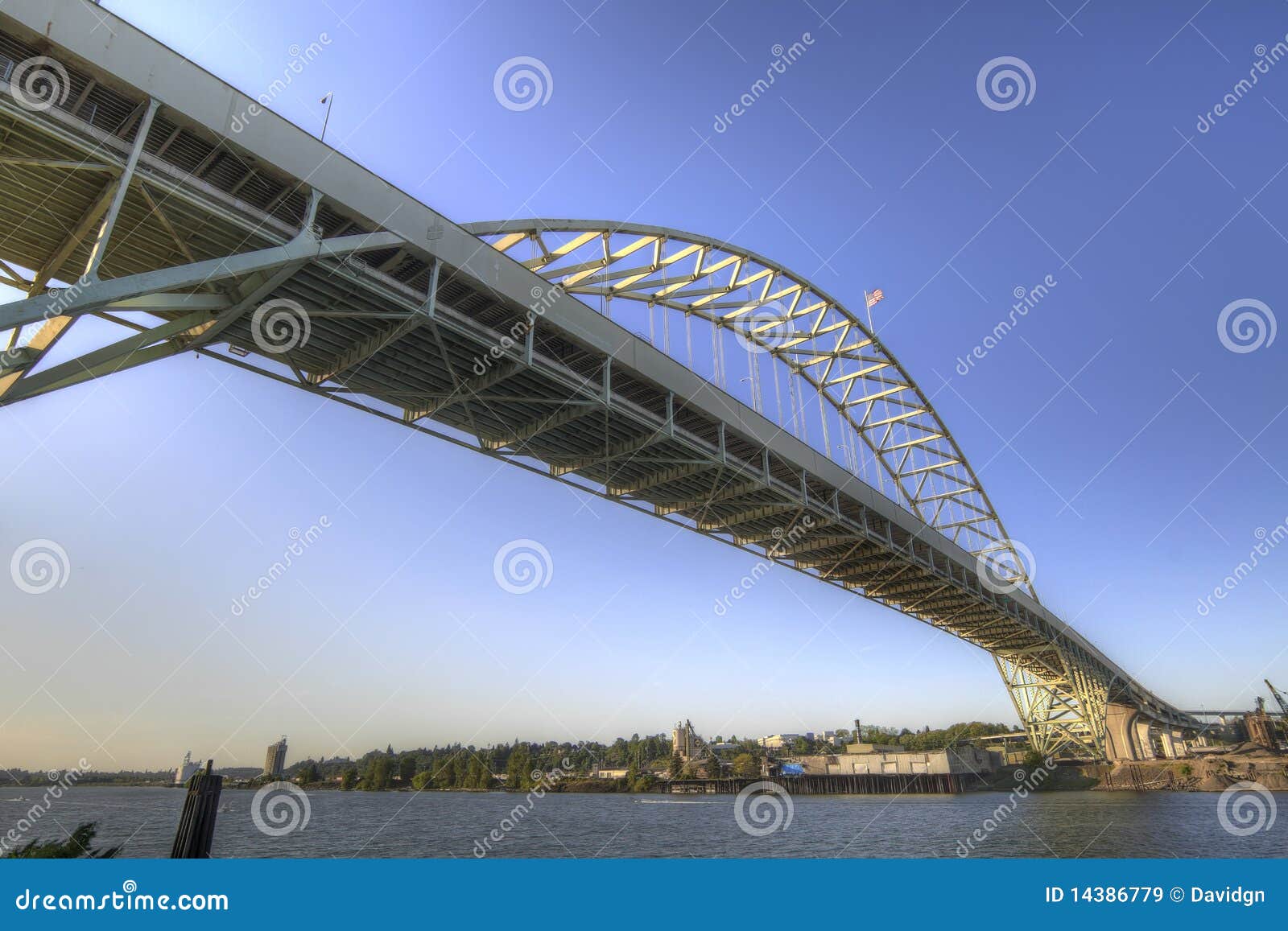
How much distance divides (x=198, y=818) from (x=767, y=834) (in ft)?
95.4

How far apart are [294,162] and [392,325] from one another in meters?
3.07

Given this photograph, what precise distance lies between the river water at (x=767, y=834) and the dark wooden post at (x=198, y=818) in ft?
34.0

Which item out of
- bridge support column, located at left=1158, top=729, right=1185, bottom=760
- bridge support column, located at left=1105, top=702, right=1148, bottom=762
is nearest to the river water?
bridge support column, located at left=1105, top=702, right=1148, bottom=762

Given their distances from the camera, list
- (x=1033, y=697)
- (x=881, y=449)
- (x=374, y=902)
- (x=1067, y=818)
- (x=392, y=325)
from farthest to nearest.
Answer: (x=1033, y=697) < (x=881, y=449) < (x=1067, y=818) < (x=392, y=325) < (x=374, y=902)

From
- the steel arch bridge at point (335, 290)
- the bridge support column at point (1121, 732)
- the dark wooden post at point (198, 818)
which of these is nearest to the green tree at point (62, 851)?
the dark wooden post at point (198, 818)

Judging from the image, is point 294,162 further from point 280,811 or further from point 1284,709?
point 1284,709

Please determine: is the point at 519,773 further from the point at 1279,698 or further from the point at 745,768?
the point at 1279,698

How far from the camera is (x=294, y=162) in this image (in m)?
9.50

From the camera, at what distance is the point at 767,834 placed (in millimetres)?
35031

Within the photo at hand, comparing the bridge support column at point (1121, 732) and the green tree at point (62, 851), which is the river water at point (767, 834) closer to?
the bridge support column at point (1121, 732)

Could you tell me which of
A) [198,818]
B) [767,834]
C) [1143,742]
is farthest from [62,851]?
[1143,742]

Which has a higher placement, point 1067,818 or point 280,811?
point 1067,818

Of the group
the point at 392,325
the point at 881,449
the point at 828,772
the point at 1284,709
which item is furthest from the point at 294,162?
the point at 1284,709

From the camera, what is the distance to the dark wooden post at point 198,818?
1269cm
